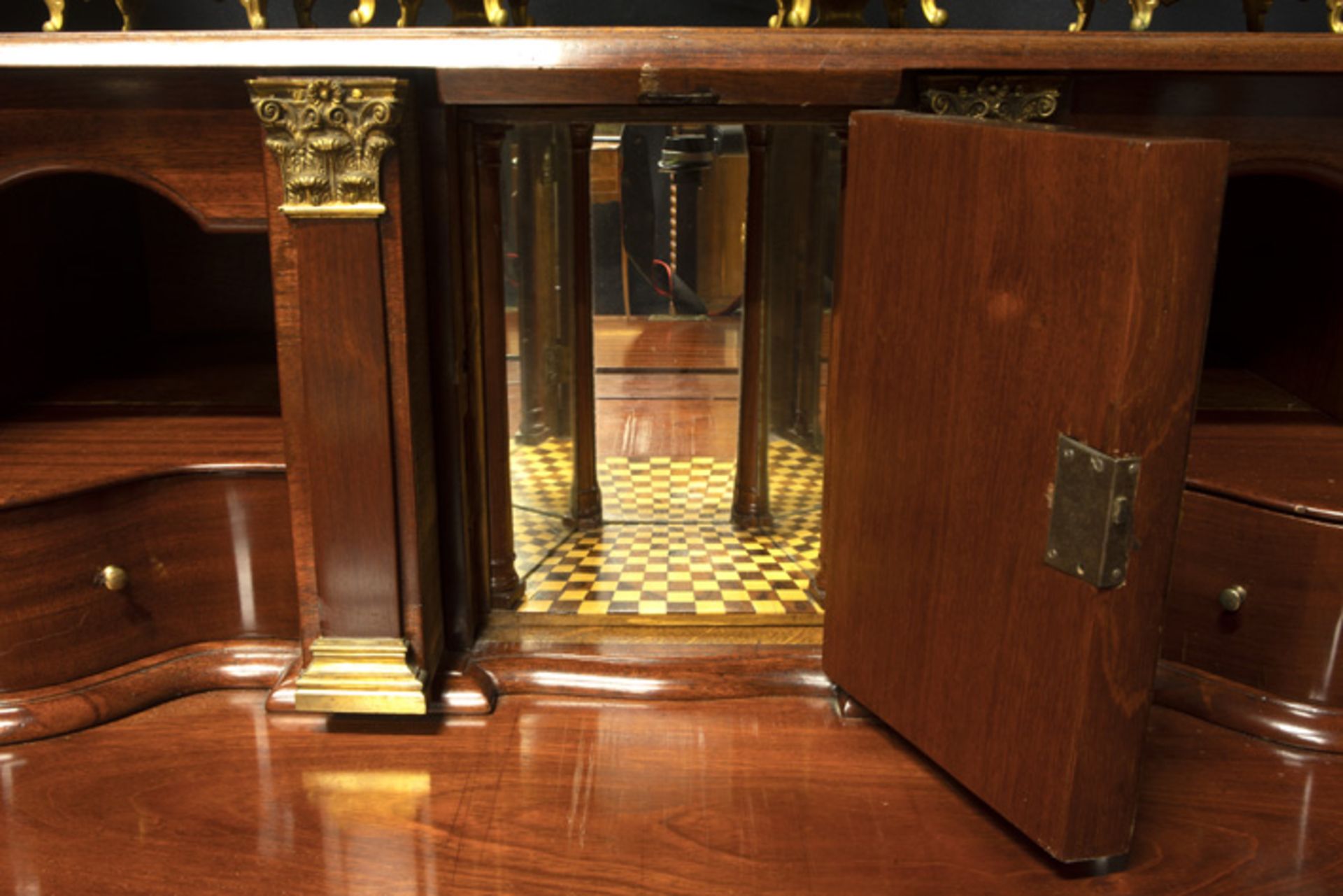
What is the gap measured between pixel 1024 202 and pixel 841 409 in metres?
0.39

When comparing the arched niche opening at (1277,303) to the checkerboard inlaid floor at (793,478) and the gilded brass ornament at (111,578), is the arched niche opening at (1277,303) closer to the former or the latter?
the checkerboard inlaid floor at (793,478)

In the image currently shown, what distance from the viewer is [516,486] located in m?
2.37

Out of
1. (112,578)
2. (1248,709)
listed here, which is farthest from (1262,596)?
(112,578)

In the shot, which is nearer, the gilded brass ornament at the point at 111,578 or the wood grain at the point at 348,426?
the wood grain at the point at 348,426

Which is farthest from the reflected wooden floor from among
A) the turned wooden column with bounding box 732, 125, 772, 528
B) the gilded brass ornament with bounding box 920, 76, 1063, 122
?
the turned wooden column with bounding box 732, 125, 772, 528

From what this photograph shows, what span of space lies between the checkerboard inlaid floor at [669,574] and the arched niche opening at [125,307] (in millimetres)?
639

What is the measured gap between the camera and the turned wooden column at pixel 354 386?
1.21 m

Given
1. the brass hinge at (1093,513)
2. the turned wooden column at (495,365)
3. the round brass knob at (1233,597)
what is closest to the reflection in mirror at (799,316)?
the turned wooden column at (495,365)

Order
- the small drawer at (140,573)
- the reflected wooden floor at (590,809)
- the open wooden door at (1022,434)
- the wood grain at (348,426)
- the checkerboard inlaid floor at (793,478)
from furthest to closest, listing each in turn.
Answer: the checkerboard inlaid floor at (793,478) → the small drawer at (140,573) → the wood grain at (348,426) → the reflected wooden floor at (590,809) → the open wooden door at (1022,434)

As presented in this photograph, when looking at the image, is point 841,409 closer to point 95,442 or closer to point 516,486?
point 95,442

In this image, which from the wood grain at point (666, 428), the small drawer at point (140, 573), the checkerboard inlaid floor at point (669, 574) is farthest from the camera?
the wood grain at point (666, 428)

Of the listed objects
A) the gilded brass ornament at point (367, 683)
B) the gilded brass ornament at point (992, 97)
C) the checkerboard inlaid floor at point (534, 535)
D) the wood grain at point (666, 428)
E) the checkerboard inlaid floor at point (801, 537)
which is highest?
the gilded brass ornament at point (992, 97)

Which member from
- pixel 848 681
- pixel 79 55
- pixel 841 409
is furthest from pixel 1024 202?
pixel 79 55

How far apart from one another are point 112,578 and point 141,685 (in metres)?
0.15
